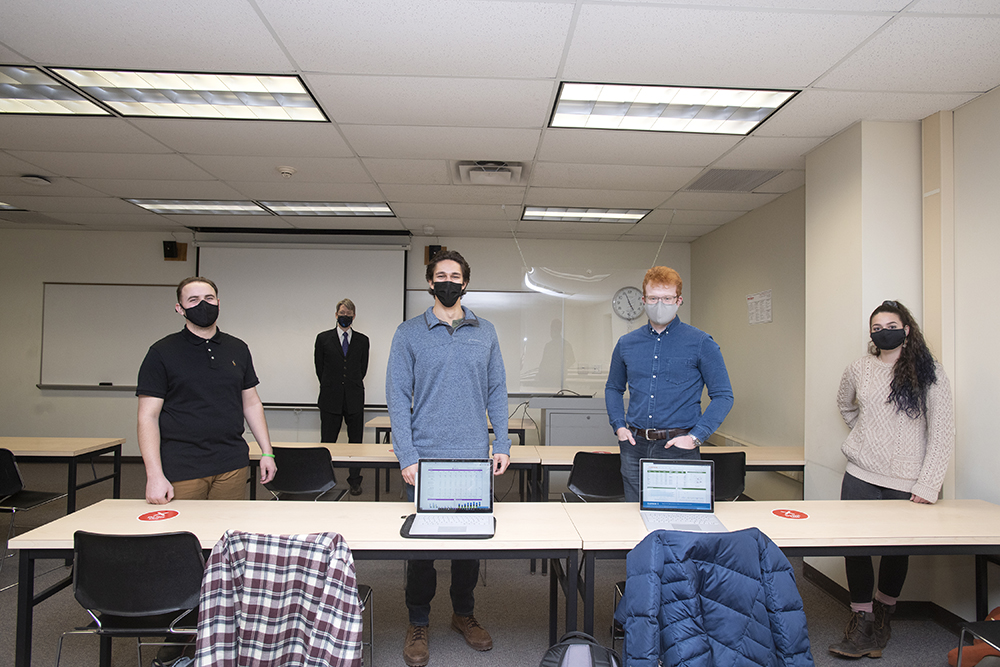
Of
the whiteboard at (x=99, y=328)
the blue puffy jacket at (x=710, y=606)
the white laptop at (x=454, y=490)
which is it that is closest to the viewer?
the blue puffy jacket at (x=710, y=606)

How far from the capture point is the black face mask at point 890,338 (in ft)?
7.77

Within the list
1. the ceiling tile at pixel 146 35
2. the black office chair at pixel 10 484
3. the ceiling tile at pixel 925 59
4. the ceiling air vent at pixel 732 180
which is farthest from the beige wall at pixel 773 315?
the black office chair at pixel 10 484

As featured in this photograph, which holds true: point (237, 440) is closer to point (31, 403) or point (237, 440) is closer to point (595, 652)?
point (595, 652)

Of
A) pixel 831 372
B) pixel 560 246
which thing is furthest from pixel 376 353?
pixel 831 372

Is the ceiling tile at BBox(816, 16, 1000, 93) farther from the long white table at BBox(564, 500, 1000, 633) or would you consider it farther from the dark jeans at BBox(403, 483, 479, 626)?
the dark jeans at BBox(403, 483, 479, 626)

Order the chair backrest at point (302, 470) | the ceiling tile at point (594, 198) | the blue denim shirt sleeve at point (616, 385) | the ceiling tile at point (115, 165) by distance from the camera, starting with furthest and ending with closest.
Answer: the ceiling tile at point (594, 198) → the ceiling tile at point (115, 165) → the chair backrest at point (302, 470) → the blue denim shirt sleeve at point (616, 385)

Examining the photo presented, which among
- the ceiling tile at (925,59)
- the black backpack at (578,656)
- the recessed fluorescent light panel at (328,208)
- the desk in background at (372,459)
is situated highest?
the recessed fluorescent light panel at (328,208)

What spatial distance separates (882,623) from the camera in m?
2.44

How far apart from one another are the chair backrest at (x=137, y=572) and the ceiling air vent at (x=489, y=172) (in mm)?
2809

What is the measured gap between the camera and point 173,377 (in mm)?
2170

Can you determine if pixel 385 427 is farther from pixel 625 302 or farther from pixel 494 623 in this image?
pixel 625 302

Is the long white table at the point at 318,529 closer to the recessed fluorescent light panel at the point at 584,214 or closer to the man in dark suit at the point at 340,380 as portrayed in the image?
the man in dark suit at the point at 340,380

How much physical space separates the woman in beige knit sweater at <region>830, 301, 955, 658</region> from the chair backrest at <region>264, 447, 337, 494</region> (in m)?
2.65

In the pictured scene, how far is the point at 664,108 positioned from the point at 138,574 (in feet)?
9.55
